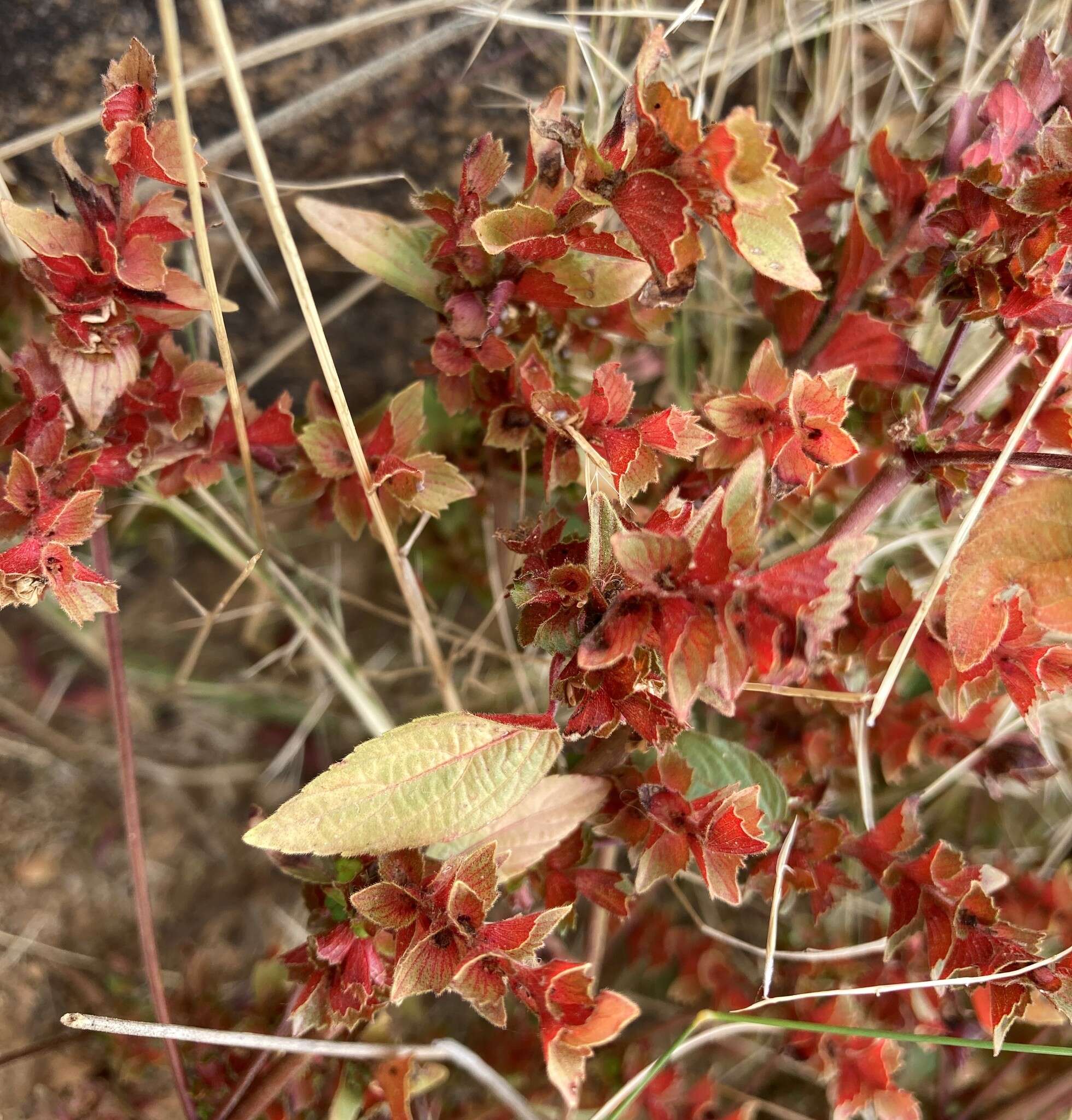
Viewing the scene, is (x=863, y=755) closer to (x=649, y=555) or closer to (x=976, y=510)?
(x=976, y=510)

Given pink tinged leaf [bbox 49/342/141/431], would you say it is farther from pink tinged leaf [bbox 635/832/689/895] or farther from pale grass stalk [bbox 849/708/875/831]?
pale grass stalk [bbox 849/708/875/831]

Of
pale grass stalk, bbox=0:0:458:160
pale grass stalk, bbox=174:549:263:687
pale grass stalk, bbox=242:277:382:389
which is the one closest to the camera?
pale grass stalk, bbox=0:0:458:160

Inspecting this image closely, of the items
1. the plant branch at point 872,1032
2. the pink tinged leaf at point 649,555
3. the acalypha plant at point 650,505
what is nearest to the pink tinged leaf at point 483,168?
the acalypha plant at point 650,505

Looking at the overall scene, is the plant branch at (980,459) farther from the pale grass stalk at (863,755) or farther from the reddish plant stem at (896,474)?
the pale grass stalk at (863,755)

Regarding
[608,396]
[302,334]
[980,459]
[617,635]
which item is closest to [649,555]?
[617,635]

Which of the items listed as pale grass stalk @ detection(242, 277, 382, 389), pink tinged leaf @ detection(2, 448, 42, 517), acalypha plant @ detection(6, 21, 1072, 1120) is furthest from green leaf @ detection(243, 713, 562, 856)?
pale grass stalk @ detection(242, 277, 382, 389)

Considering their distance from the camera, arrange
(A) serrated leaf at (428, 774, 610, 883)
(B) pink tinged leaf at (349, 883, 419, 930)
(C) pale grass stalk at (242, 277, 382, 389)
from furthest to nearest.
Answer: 1. (C) pale grass stalk at (242, 277, 382, 389)
2. (A) serrated leaf at (428, 774, 610, 883)
3. (B) pink tinged leaf at (349, 883, 419, 930)
